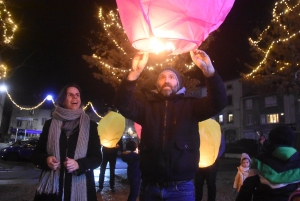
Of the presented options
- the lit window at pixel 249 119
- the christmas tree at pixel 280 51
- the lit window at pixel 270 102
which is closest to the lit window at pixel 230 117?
the lit window at pixel 249 119

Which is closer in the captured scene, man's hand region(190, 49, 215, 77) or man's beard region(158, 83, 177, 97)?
man's hand region(190, 49, 215, 77)

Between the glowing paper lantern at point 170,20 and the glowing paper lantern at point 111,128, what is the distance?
3.80 meters

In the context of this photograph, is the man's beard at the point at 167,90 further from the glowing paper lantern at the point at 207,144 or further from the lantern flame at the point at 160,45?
the glowing paper lantern at the point at 207,144

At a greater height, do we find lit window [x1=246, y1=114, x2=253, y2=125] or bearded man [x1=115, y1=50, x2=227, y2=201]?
lit window [x1=246, y1=114, x2=253, y2=125]

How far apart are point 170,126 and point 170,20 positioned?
1.04 meters

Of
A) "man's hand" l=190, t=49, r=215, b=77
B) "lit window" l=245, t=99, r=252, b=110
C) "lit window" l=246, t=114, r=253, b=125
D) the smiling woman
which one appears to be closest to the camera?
"man's hand" l=190, t=49, r=215, b=77

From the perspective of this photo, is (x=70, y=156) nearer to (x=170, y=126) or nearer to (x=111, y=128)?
(x=170, y=126)

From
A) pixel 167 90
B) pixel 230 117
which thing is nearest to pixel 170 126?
pixel 167 90

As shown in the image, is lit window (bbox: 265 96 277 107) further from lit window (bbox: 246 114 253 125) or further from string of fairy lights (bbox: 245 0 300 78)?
string of fairy lights (bbox: 245 0 300 78)

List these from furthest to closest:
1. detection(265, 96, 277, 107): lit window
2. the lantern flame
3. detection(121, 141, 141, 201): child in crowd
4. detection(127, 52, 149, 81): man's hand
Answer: detection(265, 96, 277, 107): lit window < detection(121, 141, 141, 201): child in crowd < detection(127, 52, 149, 81): man's hand < the lantern flame

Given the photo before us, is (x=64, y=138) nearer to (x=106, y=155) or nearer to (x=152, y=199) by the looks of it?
(x=152, y=199)

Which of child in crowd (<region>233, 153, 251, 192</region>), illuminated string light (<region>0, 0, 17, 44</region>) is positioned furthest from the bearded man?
illuminated string light (<region>0, 0, 17, 44</region>)

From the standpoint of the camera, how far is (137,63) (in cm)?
261

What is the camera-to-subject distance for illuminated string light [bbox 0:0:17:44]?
354 inches
